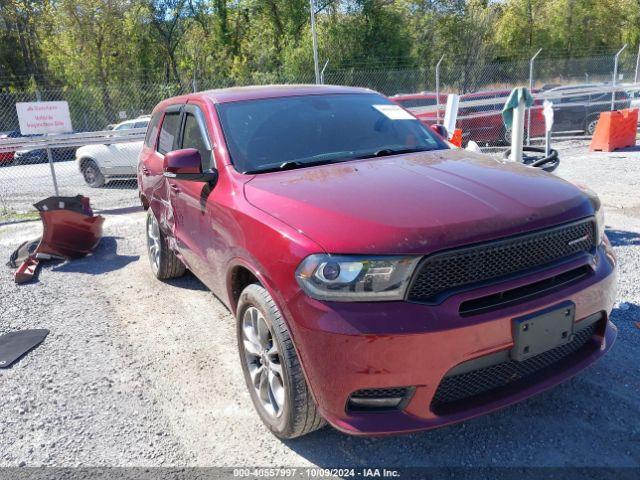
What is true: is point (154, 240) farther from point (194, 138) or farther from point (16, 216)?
point (16, 216)

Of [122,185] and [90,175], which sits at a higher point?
[90,175]

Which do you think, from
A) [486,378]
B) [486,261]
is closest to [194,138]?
[486,261]

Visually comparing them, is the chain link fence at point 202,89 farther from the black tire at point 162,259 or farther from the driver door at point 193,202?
the driver door at point 193,202

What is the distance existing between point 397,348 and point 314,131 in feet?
6.38

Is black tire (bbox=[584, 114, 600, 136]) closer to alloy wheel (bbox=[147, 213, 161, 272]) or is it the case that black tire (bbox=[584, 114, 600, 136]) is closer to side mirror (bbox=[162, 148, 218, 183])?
alloy wheel (bbox=[147, 213, 161, 272])

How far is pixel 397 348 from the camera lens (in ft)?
7.11

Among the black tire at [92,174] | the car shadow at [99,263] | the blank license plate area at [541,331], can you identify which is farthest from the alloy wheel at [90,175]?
the blank license plate area at [541,331]

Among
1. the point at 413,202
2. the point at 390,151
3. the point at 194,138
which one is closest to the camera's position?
the point at 413,202

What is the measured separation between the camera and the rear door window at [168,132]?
4.53 m

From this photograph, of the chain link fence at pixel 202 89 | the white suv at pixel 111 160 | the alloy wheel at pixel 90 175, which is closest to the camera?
the chain link fence at pixel 202 89

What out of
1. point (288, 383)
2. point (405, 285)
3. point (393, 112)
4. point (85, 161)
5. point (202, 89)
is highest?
point (202, 89)

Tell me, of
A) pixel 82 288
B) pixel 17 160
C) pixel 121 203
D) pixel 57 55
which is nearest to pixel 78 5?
pixel 57 55

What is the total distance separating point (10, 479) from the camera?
2.68m

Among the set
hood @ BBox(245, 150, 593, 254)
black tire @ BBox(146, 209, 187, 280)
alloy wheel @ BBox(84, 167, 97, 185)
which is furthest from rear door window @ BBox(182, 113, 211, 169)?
alloy wheel @ BBox(84, 167, 97, 185)
